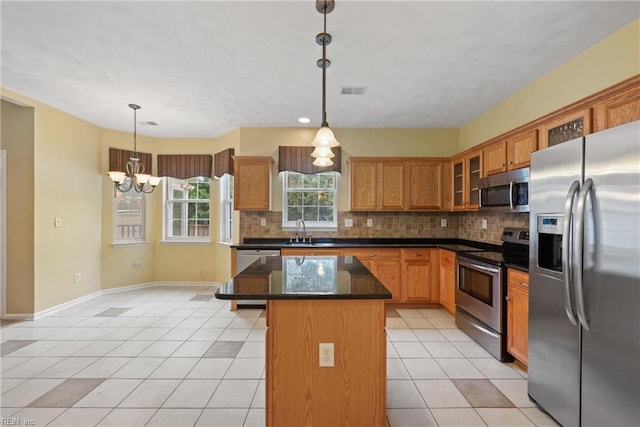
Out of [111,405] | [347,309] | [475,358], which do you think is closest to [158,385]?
[111,405]

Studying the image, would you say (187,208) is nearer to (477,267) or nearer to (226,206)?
(226,206)

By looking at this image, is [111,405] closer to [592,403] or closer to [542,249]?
[592,403]

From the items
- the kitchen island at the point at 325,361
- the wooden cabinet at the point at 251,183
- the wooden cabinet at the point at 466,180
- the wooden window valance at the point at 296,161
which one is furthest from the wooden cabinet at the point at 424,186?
the kitchen island at the point at 325,361

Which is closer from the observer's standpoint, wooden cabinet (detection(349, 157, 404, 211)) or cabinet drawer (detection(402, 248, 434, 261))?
cabinet drawer (detection(402, 248, 434, 261))

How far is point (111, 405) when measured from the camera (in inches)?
85.1

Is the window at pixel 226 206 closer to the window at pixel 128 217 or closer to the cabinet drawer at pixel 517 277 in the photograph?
the window at pixel 128 217

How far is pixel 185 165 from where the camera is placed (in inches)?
216

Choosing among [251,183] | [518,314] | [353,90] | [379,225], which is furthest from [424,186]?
[251,183]

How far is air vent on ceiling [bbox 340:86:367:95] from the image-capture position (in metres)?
3.39

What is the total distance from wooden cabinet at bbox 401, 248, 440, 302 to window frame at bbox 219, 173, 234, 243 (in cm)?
303

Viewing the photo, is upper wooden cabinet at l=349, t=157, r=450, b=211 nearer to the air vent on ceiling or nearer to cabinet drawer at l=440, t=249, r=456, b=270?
cabinet drawer at l=440, t=249, r=456, b=270

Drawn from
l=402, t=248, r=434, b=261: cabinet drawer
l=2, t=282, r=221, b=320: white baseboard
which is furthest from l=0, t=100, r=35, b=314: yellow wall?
l=402, t=248, r=434, b=261: cabinet drawer

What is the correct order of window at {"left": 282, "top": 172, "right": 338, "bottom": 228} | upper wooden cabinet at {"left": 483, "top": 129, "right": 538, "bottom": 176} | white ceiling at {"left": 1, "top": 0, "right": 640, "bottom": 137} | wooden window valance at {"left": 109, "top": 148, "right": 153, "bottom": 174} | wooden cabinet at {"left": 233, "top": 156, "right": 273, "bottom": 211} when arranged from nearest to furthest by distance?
white ceiling at {"left": 1, "top": 0, "right": 640, "bottom": 137}, upper wooden cabinet at {"left": 483, "top": 129, "right": 538, "bottom": 176}, wooden cabinet at {"left": 233, "top": 156, "right": 273, "bottom": 211}, window at {"left": 282, "top": 172, "right": 338, "bottom": 228}, wooden window valance at {"left": 109, "top": 148, "right": 153, "bottom": 174}

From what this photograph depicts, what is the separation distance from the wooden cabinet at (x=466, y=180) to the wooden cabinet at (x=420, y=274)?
2.59 feet
